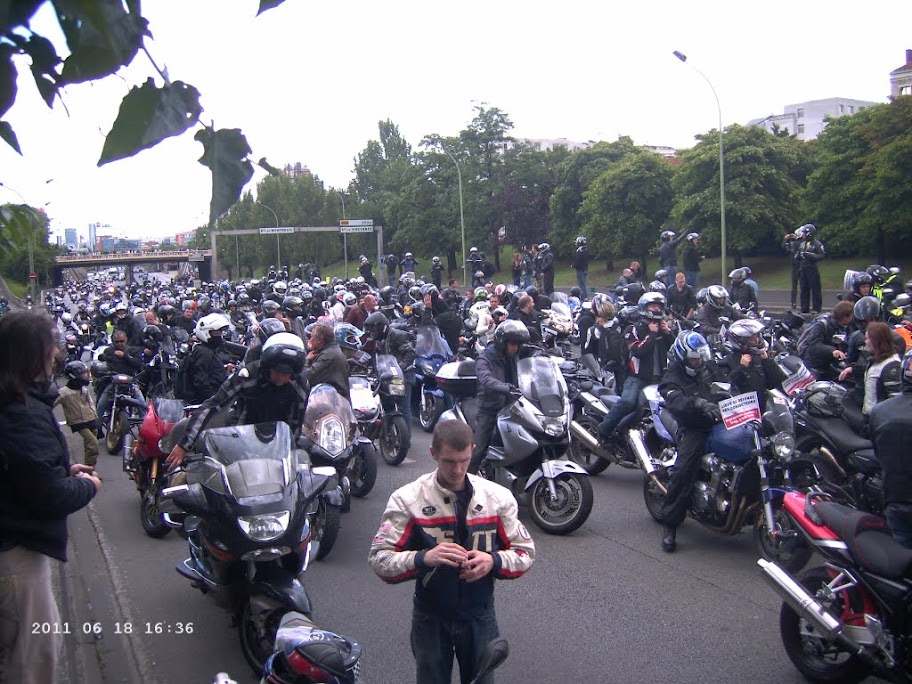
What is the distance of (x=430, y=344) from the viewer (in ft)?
42.2

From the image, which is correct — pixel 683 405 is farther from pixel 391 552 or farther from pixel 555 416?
pixel 391 552

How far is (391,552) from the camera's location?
3500mm

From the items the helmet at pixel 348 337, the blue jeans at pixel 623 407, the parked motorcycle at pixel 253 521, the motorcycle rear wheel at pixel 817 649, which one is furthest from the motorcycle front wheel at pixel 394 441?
the motorcycle rear wheel at pixel 817 649

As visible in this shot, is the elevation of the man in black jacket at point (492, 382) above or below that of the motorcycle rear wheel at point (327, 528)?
above

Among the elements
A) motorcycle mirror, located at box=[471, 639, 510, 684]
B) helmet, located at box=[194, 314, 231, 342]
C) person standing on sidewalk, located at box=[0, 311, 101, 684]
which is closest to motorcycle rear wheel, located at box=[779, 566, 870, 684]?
motorcycle mirror, located at box=[471, 639, 510, 684]

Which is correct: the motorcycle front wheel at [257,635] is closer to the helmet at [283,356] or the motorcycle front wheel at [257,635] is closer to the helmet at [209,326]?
the helmet at [283,356]

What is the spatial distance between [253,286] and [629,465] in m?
20.9

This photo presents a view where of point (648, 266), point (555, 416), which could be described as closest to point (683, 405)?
point (555, 416)

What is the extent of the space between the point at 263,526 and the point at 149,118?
11.2 ft

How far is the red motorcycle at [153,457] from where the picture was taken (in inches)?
297

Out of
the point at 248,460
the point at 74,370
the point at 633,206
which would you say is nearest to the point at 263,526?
the point at 248,460

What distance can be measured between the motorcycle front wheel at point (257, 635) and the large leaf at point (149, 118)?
3473mm

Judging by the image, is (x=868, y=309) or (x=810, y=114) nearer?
(x=868, y=309)

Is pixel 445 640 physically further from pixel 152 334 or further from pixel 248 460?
pixel 152 334
